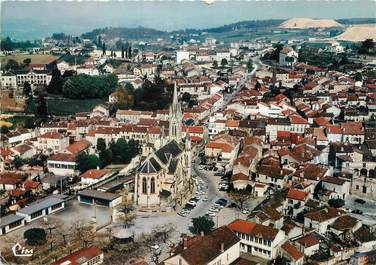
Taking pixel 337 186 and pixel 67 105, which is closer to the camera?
pixel 337 186

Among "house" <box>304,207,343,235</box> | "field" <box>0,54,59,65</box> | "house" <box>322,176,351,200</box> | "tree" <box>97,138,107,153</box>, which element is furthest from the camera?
"field" <box>0,54,59,65</box>

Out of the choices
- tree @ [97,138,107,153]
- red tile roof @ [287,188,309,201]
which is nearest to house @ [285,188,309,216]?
red tile roof @ [287,188,309,201]

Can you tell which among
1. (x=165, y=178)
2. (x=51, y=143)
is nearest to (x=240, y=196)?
(x=165, y=178)

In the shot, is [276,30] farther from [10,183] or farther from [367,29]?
[10,183]

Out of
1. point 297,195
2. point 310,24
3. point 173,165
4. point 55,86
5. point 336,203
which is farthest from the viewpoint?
point 310,24

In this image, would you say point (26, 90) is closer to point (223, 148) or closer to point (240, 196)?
point (223, 148)

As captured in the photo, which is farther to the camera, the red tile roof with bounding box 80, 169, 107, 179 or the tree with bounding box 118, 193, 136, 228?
the red tile roof with bounding box 80, 169, 107, 179

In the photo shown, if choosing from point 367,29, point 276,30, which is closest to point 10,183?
point 367,29

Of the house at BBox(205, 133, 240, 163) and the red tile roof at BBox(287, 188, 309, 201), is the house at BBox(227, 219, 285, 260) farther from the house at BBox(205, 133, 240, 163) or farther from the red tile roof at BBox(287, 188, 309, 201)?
the house at BBox(205, 133, 240, 163)
